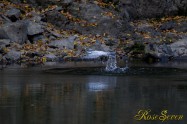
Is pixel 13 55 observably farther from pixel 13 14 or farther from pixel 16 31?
pixel 13 14

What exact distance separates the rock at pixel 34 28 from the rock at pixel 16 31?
0.57 metres

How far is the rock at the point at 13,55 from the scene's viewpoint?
24703 millimetres

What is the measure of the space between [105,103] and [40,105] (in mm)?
1360

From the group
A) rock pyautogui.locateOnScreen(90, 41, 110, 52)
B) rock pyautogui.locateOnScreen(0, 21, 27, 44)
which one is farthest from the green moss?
rock pyautogui.locateOnScreen(0, 21, 27, 44)

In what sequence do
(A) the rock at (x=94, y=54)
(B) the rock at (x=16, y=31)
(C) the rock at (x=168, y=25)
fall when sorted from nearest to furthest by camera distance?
(A) the rock at (x=94, y=54)
(B) the rock at (x=16, y=31)
(C) the rock at (x=168, y=25)

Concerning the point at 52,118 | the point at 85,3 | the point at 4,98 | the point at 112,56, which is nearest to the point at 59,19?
the point at 85,3

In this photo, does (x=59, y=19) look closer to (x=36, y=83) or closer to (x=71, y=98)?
(x=36, y=83)

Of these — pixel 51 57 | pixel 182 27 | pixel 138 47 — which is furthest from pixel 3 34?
pixel 182 27

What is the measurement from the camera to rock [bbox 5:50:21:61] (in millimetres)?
24703

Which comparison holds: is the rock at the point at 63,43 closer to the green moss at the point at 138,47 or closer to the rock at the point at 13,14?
the rock at the point at 13,14

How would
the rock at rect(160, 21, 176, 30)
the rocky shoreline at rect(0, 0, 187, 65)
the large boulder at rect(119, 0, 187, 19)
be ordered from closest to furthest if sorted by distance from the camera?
the rocky shoreline at rect(0, 0, 187, 65)
the rock at rect(160, 21, 176, 30)
the large boulder at rect(119, 0, 187, 19)

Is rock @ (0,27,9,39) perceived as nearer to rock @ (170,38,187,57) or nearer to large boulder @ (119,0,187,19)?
rock @ (170,38,187,57)

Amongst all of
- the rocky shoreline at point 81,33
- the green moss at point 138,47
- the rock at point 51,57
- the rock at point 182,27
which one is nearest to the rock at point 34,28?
the rocky shoreline at point 81,33

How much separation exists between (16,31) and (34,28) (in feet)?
4.33
